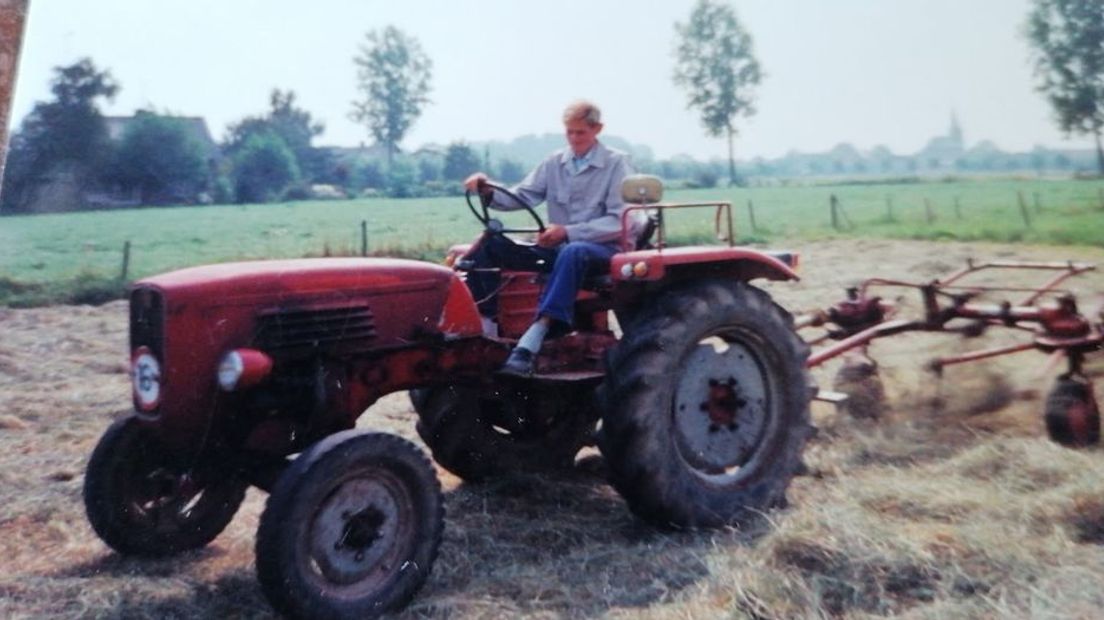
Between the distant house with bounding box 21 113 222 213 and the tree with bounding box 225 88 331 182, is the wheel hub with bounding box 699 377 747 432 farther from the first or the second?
the tree with bounding box 225 88 331 182

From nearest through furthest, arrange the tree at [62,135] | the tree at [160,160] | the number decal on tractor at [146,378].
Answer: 1. the number decal on tractor at [146,378]
2. the tree at [62,135]
3. the tree at [160,160]

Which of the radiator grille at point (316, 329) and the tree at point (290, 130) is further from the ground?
the tree at point (290, 130)

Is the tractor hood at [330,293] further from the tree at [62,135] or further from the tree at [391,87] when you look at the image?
the tree at [391,87]

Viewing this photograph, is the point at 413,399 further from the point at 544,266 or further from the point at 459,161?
the point at 459,161

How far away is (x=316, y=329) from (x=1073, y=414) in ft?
13.4

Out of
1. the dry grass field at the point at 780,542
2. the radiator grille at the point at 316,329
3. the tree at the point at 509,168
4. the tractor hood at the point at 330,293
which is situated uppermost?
the tree at the point at 509,168

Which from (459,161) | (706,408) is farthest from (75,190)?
(706,408)

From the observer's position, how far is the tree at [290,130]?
98.5ft

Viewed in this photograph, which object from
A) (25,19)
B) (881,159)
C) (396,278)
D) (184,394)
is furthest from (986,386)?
(881,159)

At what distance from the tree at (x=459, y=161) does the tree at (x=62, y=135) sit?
9.84 meters

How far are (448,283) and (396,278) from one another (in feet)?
0.89

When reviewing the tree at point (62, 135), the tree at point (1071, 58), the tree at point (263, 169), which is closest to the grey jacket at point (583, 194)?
the tree at point (1071, 58)

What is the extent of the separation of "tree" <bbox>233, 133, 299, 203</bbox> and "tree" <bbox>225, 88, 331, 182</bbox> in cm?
40

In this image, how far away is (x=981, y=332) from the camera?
632 cm
